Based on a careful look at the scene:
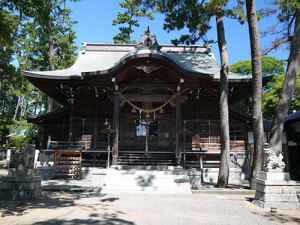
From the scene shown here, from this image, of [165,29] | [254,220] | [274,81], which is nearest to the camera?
[254,220]

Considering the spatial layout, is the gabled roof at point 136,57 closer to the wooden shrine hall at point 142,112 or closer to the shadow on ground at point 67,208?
the wooden shrine hall at point 142,112

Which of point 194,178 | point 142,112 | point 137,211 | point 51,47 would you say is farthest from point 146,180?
point 51,47

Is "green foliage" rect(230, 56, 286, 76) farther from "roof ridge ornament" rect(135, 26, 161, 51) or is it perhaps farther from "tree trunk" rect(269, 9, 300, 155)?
"tree trunk" rect(269, 9, 300, 155)

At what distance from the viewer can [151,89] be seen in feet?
43.3

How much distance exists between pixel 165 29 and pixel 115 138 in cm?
552

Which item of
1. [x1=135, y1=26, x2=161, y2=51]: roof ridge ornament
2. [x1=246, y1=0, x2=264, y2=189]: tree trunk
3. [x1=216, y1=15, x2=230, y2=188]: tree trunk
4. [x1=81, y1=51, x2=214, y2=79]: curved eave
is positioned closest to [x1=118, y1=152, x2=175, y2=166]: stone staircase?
[x1=216, y1=15, x2=230, y2=188]: tree trunk

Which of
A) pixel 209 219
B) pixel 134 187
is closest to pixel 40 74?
pixel 134 187

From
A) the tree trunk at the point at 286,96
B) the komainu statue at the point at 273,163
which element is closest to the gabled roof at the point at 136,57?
the tree trunk at the point at 286,96

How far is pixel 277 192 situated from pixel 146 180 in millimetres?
4966

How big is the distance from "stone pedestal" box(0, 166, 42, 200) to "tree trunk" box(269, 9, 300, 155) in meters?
8.17

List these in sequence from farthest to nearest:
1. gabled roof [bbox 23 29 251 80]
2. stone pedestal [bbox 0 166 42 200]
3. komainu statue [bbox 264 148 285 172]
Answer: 1. gabled roof [bbox 23 29 251 80]
2. stone pedestal [bbox 0 166 42 200]
3. komainu statue [bbox 264 148 285 172]

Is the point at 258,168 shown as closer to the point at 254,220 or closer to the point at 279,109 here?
the point at 279,109

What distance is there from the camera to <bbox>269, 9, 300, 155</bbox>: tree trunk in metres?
9.70

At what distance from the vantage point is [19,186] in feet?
26.8
